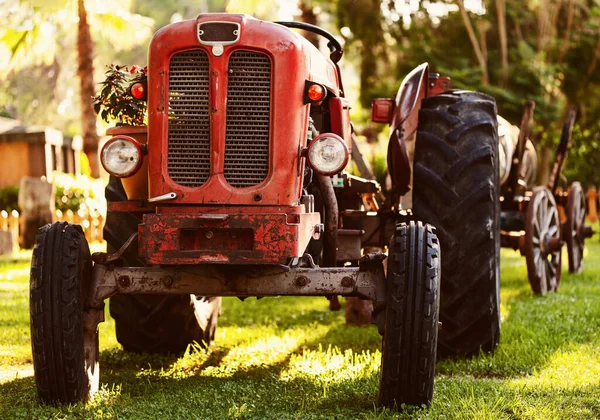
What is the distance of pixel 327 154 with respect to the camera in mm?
4652

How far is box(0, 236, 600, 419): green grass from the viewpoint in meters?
4.71

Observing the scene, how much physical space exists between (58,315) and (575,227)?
780cm

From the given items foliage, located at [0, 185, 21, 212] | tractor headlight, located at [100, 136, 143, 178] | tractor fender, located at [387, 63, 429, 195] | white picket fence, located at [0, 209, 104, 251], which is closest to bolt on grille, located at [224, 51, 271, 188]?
tractor headlight, located at [100, 136, 143, 178]

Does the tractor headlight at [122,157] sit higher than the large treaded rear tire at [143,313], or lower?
higher

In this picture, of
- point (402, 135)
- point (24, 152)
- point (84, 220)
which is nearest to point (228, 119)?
point (402, 135)

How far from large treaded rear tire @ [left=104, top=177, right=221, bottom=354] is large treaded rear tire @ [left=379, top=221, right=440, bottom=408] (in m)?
1.82

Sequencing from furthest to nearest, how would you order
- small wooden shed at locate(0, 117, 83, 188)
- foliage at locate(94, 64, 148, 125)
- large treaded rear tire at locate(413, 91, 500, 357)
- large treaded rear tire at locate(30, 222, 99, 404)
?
small wooden shed at locate(0, 117, 83, 188) < large treaded rear tire at locate(413, 91, 500, 357) < foliage at locate(94, 64, 148, 125) < large treaded rear tire at locate(30, 222, 99, 404)

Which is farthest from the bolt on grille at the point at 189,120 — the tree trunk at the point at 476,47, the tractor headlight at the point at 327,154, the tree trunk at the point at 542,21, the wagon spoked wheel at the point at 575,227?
the tree trunk at the point at 542,21

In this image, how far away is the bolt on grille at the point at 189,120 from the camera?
4.70 metres

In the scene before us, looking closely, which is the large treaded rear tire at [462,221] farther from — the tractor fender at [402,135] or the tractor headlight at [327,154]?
the tractor headlight at [327,154]

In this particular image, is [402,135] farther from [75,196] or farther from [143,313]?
[75,196]

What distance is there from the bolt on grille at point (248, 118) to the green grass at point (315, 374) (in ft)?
3.93

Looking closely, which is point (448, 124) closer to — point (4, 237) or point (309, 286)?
point (309, 286)

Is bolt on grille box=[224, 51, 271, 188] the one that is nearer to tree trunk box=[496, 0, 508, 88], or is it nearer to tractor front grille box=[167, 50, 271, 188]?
tractor front grille box=[167, 50, 271, 188]
